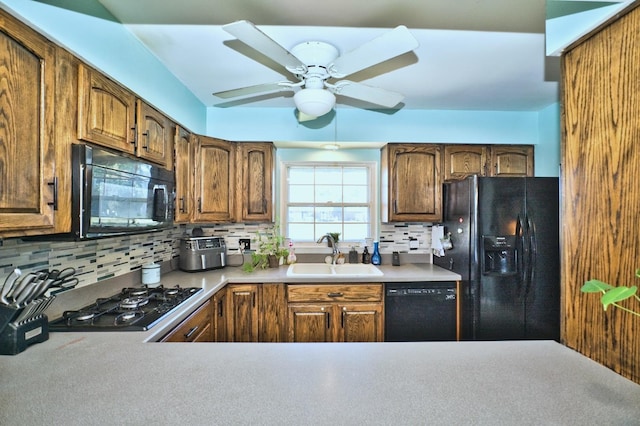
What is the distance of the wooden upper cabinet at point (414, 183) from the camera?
2.80m

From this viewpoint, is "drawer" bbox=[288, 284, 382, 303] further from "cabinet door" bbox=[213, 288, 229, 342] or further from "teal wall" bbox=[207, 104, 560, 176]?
"teal wall" bbox=[207, 104, 560, 176]

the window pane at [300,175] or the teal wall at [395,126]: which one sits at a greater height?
the teal wall at [395,126]

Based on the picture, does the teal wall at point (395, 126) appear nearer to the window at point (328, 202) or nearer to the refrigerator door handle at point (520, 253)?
the window at point (328, 202)

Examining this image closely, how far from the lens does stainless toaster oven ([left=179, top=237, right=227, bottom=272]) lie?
255 centimetres

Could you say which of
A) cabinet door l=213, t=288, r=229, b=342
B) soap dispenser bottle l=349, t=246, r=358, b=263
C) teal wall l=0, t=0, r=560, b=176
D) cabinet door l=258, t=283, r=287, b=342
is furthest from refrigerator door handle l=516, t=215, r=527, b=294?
cabinet door l=213, t=288, r=229, b=342

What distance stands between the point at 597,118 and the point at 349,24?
1219 mm

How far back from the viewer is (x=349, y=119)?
2914mm

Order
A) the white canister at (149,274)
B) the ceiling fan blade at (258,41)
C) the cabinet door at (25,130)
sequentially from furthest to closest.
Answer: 1. the white canister at (149,274)
2. the ceiling fan blade at (258,41)
3. the cabinet door at (25,130)

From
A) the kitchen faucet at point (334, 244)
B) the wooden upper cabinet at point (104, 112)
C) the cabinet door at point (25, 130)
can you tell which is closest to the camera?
the cabinet door at point (25, 130)

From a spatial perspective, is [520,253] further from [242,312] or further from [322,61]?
[242,312]

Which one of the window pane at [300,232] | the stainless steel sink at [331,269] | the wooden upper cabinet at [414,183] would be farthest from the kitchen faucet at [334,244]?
the wooden upper cabinet at [414,183]

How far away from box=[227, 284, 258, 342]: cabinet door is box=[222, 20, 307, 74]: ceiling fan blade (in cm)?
170

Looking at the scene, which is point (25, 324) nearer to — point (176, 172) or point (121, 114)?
point (121, 114)

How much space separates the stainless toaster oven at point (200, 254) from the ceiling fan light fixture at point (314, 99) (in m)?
1.54
